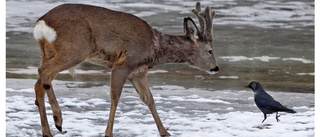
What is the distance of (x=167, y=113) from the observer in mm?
8664

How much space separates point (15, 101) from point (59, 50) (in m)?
2.21

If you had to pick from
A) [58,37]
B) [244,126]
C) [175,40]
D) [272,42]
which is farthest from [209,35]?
[272,42]

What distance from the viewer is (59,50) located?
7.13 metres

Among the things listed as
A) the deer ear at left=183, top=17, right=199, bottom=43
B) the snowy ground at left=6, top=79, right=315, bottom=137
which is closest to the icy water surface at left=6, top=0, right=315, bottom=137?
the snowy ground at left=6, top=79, right=315, bottom=137

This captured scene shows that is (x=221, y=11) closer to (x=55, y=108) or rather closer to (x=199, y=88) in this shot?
(x=199, y=88)

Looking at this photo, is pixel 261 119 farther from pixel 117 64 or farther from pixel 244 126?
pixel 117 64

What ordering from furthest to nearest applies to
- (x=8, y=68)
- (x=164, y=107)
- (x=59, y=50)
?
(x=8, y=68), (x=164, y=107), (x=59, y=50)

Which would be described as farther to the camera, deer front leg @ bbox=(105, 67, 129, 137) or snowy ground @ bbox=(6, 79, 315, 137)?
snowy ground @ bbox=(6, 79, 315, 137)

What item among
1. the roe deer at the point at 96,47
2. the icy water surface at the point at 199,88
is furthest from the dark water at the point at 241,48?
the roe deer at the point at 96,47

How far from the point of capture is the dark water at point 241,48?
1115 cm

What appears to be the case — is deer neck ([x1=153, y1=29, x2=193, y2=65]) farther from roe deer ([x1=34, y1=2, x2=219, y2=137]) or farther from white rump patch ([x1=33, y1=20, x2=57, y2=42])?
white rump patch ([x1=33, y1=20, x2=57, y2=42])

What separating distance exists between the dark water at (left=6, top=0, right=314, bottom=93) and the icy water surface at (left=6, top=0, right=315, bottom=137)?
2cm

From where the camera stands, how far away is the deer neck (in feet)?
25.6

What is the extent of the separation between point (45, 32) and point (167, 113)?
2179 millimetres
